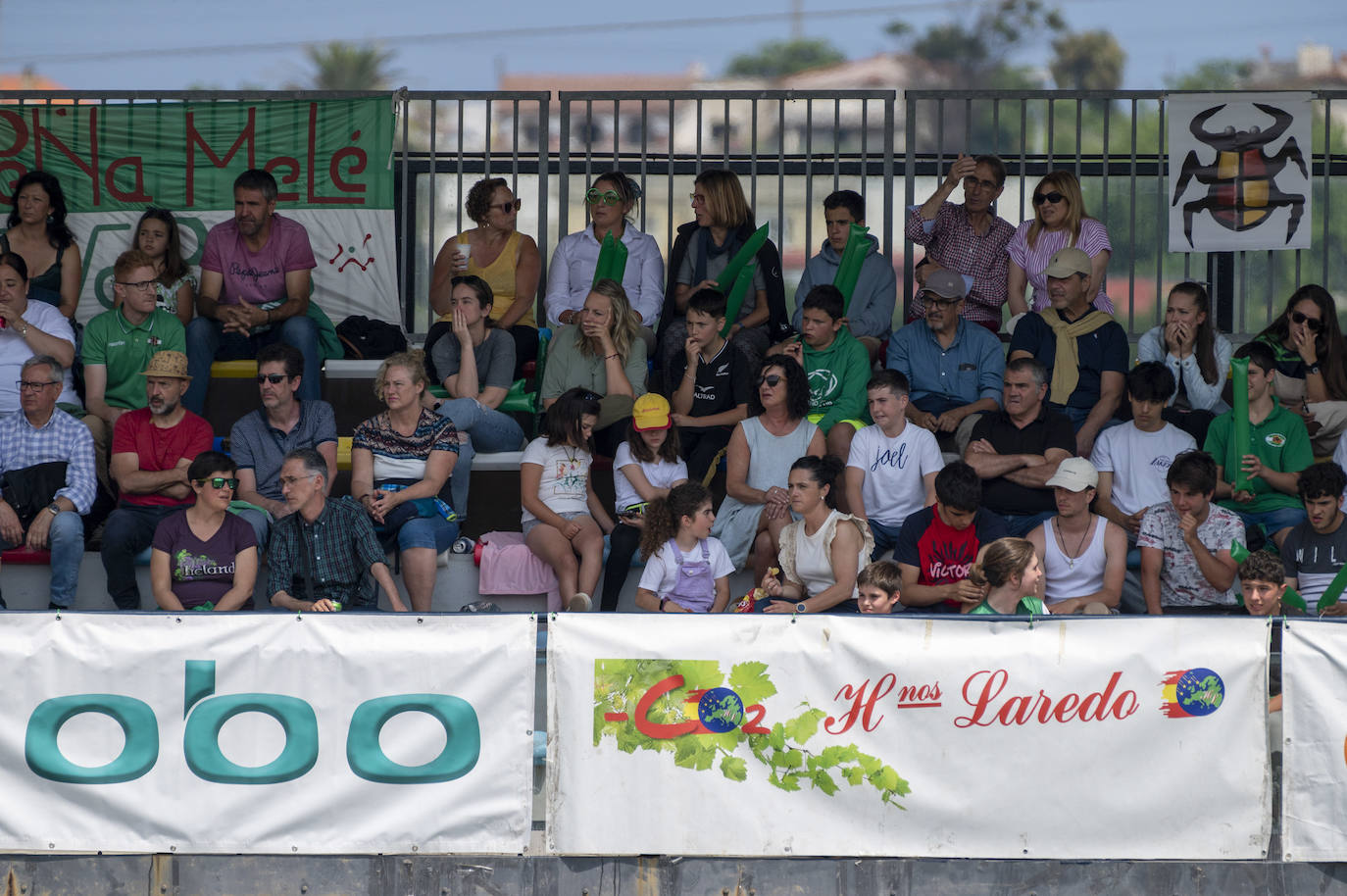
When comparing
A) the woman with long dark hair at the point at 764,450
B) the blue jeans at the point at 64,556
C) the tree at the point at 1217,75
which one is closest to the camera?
the blue jeans at the point at 64,556

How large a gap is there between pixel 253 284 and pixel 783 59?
23.1m

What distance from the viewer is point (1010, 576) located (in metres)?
6.41

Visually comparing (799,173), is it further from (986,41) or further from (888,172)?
(986,41)

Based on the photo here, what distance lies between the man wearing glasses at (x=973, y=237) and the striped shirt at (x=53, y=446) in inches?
190

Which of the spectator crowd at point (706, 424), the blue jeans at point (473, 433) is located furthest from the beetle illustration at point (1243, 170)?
the blue jeans at point (473, 433)

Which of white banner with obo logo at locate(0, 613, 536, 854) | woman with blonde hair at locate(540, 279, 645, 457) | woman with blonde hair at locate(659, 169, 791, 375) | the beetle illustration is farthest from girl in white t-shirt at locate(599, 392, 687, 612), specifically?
the beetle illustration

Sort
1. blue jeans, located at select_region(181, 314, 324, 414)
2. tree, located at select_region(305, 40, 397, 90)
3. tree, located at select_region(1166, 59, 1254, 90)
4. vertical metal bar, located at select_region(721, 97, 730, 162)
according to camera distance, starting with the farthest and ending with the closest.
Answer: tree, located at select_region(305, 40, 397, 90), tree, located at select_region(1166, 59, 1254, 90), vertical metal bar, located at select_region(721, 97, 730, 162), blue jeans, located at select_region(181, 314, 324, 414)

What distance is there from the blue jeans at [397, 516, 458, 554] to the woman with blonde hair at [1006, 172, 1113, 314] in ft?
12.4

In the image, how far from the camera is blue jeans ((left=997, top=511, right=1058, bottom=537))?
7.88 metres

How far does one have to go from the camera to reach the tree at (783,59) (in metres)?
30.4

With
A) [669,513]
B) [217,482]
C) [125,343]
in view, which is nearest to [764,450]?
[669,513]

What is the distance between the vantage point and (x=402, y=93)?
10430 mm

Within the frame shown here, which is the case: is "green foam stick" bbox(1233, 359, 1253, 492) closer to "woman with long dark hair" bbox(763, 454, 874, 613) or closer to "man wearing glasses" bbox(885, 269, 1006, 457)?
"man wearing glasses" bbox(885, 269, 1006, 457)

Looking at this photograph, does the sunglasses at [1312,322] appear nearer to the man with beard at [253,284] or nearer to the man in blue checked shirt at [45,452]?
the man with beard at [253,284]
